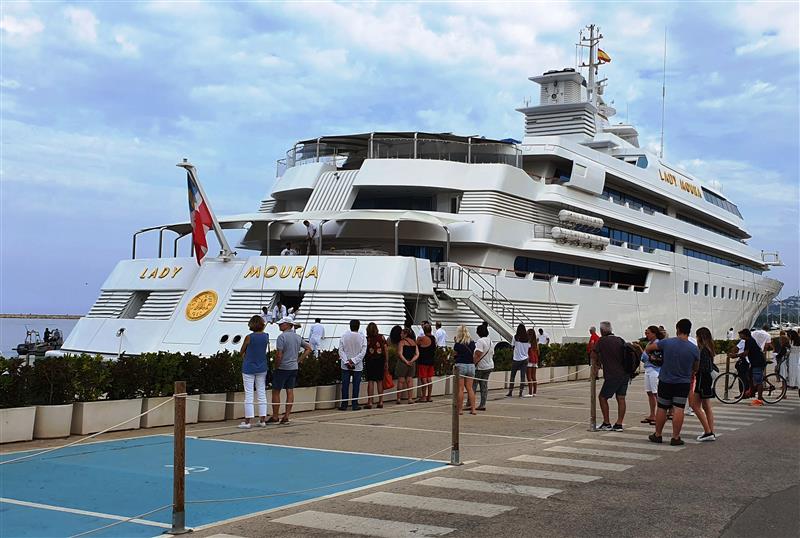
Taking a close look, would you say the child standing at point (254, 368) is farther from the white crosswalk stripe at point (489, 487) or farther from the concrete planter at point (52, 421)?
the white crosswalk stripe at point (489, 487)

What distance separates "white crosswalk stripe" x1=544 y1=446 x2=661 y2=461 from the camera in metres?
10.0

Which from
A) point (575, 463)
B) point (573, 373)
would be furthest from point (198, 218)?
point (575, 463)

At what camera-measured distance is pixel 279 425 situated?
1272cm

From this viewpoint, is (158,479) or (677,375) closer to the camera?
(158,479)

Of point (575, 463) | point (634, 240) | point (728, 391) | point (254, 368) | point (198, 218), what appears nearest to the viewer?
point (575, 463)

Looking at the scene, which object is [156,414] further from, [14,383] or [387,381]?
[387,381]

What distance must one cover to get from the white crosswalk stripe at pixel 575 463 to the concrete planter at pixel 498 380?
34.2 feet

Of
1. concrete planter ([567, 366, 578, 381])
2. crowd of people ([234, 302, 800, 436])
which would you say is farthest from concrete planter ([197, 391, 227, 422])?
concrete planter ([567, 366, 578, 381])

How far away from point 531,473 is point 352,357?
21.1 feet

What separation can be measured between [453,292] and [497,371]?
9.14ft

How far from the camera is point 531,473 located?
8820mm

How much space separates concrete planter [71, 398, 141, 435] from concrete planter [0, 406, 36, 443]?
683mm

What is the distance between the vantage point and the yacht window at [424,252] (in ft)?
86.0

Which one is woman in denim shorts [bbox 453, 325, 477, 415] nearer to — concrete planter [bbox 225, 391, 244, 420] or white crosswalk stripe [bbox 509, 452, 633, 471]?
concrete planter [bbox 225, 391, 244, 420]
